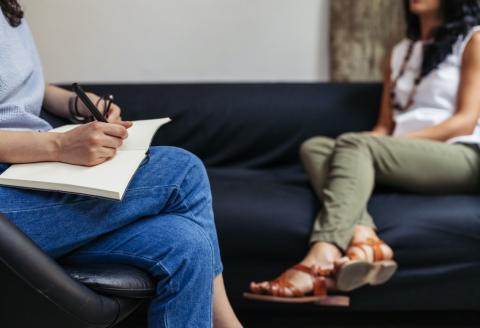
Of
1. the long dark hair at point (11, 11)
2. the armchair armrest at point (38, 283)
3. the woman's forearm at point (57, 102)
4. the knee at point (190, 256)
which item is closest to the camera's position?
the armchair armrest at point (38, 283)

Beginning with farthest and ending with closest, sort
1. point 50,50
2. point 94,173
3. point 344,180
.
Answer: point 50,50 < point 344,180 < point 94,173

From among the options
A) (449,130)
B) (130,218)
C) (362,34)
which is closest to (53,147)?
(130,218)

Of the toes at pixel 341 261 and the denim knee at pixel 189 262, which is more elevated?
the denim knee at pixel 189 262

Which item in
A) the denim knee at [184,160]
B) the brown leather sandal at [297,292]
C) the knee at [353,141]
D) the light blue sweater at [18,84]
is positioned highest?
the light blue sweater at [18,84]

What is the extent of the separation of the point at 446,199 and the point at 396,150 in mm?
199

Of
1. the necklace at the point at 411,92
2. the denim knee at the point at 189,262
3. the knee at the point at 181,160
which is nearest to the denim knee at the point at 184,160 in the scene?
the knee at the point at 181,160

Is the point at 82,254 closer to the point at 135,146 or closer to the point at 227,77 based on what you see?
the point at 135,146

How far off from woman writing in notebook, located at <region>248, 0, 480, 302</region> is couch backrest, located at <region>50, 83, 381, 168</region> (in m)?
0.14

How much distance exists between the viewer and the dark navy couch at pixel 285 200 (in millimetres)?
1604

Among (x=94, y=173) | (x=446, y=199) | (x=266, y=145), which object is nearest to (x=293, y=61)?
(x=266, y=145)

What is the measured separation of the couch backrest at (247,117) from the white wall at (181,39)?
378 millimetres

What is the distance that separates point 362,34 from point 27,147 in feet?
5.66

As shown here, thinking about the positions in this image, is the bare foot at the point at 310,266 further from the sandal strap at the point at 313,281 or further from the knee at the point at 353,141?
the knee at the point at 353,141

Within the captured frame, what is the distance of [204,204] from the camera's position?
1.16 metres
